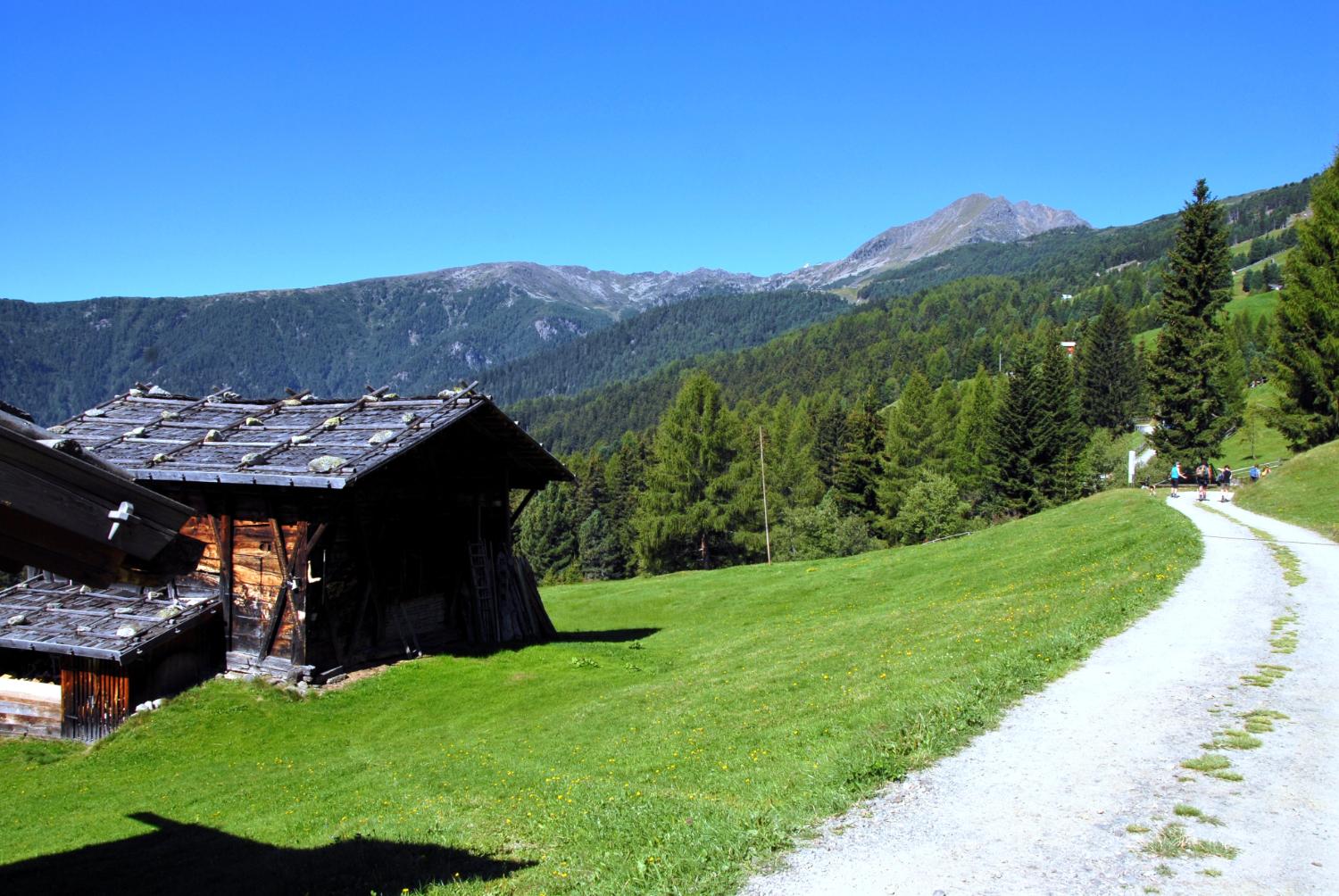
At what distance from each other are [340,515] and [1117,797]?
18654 millimetres

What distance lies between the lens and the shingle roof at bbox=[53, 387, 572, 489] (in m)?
21.0

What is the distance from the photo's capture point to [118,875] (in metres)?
10.6

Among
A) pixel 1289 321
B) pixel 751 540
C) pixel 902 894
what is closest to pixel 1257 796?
pixel 902 894

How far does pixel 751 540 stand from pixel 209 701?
47.4 metres

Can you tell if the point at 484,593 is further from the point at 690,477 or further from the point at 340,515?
the point at 690,477

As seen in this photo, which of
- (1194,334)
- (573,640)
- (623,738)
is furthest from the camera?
(1194,334)

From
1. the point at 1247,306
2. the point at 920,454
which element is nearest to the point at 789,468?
the point at 920,454

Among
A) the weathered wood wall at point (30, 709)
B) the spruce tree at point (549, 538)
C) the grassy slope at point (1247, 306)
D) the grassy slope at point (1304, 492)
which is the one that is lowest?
the spruce tree at point (549, 538)

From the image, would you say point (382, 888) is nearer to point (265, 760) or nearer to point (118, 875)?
point (118, 875)

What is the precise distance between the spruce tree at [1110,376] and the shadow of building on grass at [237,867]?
397ft

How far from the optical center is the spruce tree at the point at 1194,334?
185 feet

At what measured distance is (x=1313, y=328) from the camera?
45.6 meters

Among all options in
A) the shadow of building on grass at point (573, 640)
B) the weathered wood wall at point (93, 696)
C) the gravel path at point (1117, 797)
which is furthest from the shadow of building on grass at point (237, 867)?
the shadow of building on grass at point (573, 640)

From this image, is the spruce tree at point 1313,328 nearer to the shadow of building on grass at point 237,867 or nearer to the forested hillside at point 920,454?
the forested hillside at point 920,454
